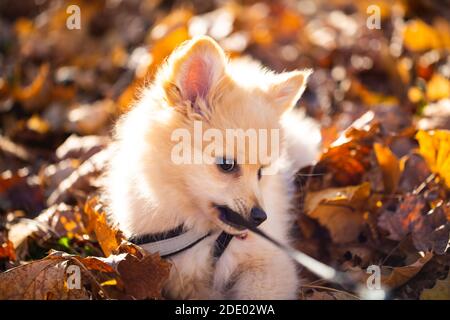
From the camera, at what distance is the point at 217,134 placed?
2445mm

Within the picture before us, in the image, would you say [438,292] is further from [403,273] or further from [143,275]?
[143,275]

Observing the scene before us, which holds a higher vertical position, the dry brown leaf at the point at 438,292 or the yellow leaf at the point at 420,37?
the yellow leaf at the point at 420,37

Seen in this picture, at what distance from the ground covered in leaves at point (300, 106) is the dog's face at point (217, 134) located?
0.39 m

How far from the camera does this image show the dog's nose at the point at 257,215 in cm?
241

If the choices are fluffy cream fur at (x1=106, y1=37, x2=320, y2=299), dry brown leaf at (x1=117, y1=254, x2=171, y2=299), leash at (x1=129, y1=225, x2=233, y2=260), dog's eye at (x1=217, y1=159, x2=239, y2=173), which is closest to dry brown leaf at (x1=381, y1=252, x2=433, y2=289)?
fluffy cream fur at (x1=106, y1=37, x2=320, y2=299)

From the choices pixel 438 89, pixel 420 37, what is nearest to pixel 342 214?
pixel 438 89

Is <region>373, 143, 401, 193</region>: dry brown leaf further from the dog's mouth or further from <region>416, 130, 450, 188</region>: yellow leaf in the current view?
the dog's mouth

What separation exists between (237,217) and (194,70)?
2.23 feet

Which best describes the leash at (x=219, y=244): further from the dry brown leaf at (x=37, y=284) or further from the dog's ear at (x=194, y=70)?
the dog's ear at (x=194, y=70)

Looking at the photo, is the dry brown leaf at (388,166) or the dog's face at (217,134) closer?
the dog's face at (217,134)

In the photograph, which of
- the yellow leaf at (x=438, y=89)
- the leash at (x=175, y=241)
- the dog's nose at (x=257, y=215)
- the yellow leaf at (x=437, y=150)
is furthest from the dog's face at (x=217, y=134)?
the yellow leaf at (x=438, y=89)

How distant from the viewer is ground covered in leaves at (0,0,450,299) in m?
2.53

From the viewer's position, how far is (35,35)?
555cm
